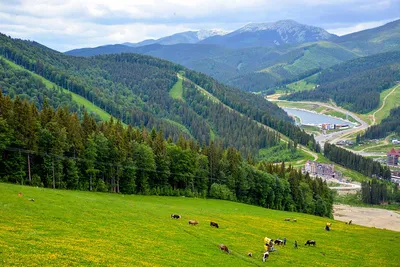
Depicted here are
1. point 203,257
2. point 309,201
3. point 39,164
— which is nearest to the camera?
point 203,257

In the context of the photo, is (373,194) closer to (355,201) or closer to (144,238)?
(355,201)

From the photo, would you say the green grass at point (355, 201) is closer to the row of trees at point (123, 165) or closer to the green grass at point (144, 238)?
the row of trees at point (123, 165)

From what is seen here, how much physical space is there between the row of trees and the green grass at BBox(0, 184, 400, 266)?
18715mm

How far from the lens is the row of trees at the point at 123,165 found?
68.4m

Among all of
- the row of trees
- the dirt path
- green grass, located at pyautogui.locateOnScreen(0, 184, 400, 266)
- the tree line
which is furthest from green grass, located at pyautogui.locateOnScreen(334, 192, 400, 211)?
green grass, located at pyautogui.locateOnScreen(0, 184, 400, 266)

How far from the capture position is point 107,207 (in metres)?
51.8

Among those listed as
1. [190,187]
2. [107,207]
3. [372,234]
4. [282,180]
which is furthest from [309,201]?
[107,207]

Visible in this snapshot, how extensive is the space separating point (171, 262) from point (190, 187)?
62866mm

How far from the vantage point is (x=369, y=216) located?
138 metres

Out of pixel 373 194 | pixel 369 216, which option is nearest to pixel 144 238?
pixel 369 216

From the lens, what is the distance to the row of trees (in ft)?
225

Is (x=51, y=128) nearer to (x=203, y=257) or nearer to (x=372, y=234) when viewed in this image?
(x=203, y=257)

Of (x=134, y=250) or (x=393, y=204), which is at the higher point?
(x=134, y=250)

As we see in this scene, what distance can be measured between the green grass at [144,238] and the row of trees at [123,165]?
18715 mm
